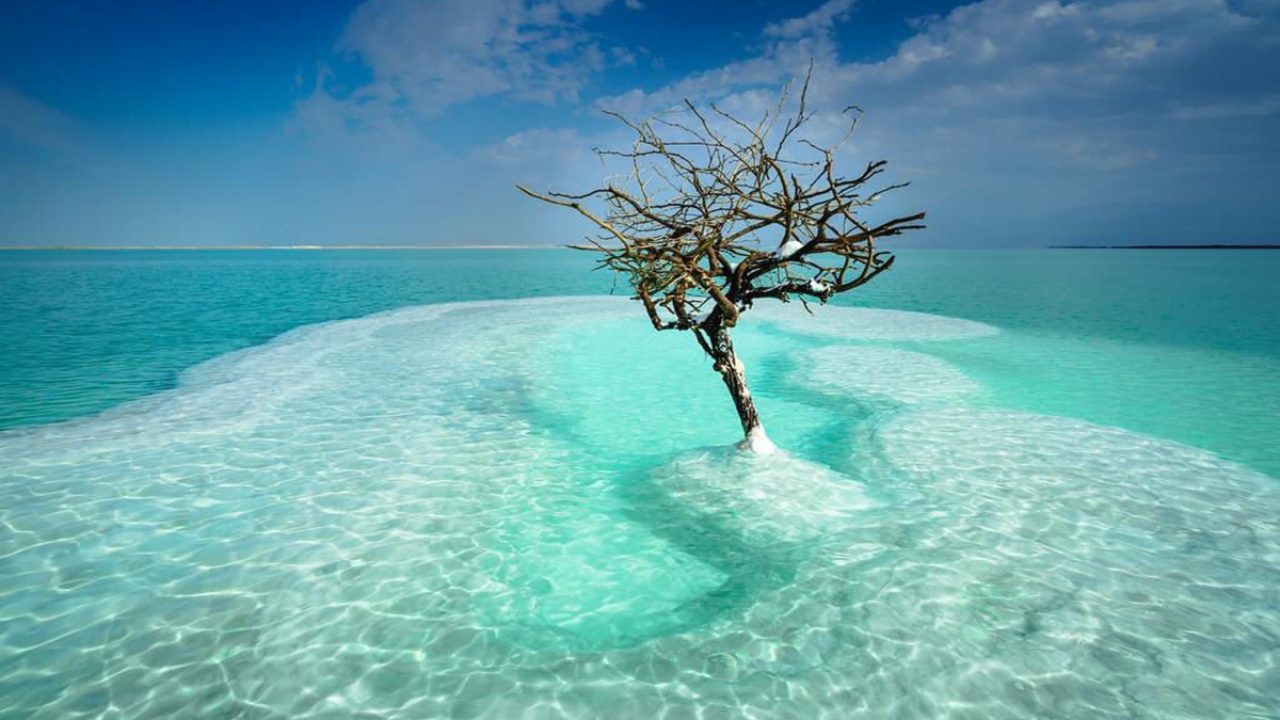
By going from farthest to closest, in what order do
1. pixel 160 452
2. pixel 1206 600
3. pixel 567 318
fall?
pixel 567 318
pixel 160 452
pixel 1206 600

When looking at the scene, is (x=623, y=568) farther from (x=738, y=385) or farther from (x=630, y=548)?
(x=738, y=385)

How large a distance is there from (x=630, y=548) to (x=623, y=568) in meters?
0.46

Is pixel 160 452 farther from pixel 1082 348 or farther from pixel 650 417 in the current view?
pixel 1082 348

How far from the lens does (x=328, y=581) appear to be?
6.43 m

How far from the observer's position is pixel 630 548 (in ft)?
24.3

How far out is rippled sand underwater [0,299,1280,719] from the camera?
4.87m

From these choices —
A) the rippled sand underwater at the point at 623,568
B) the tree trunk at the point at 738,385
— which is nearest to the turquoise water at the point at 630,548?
the rippled sand underwater at the point at 623,568

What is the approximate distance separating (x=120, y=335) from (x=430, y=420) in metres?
21.1

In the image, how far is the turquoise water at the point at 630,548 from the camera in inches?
194

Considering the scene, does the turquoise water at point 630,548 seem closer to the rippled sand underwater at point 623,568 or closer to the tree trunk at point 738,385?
the rippled sand underwater at point 623,568

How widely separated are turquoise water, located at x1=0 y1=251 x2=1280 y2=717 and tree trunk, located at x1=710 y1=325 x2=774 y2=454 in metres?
0.49

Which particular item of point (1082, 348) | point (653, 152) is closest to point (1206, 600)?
point (653, 152)

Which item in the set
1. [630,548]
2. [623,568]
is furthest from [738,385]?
[623,568]

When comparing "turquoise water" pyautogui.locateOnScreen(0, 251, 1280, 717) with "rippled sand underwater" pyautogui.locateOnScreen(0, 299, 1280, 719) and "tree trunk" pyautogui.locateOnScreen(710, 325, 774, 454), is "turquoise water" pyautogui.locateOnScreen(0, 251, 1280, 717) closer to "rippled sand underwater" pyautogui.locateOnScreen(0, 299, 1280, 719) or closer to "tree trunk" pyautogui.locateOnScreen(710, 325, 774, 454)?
"rippled sand underwater" pyautogui.locateOnScreen(0, 299, 1280, 719)
